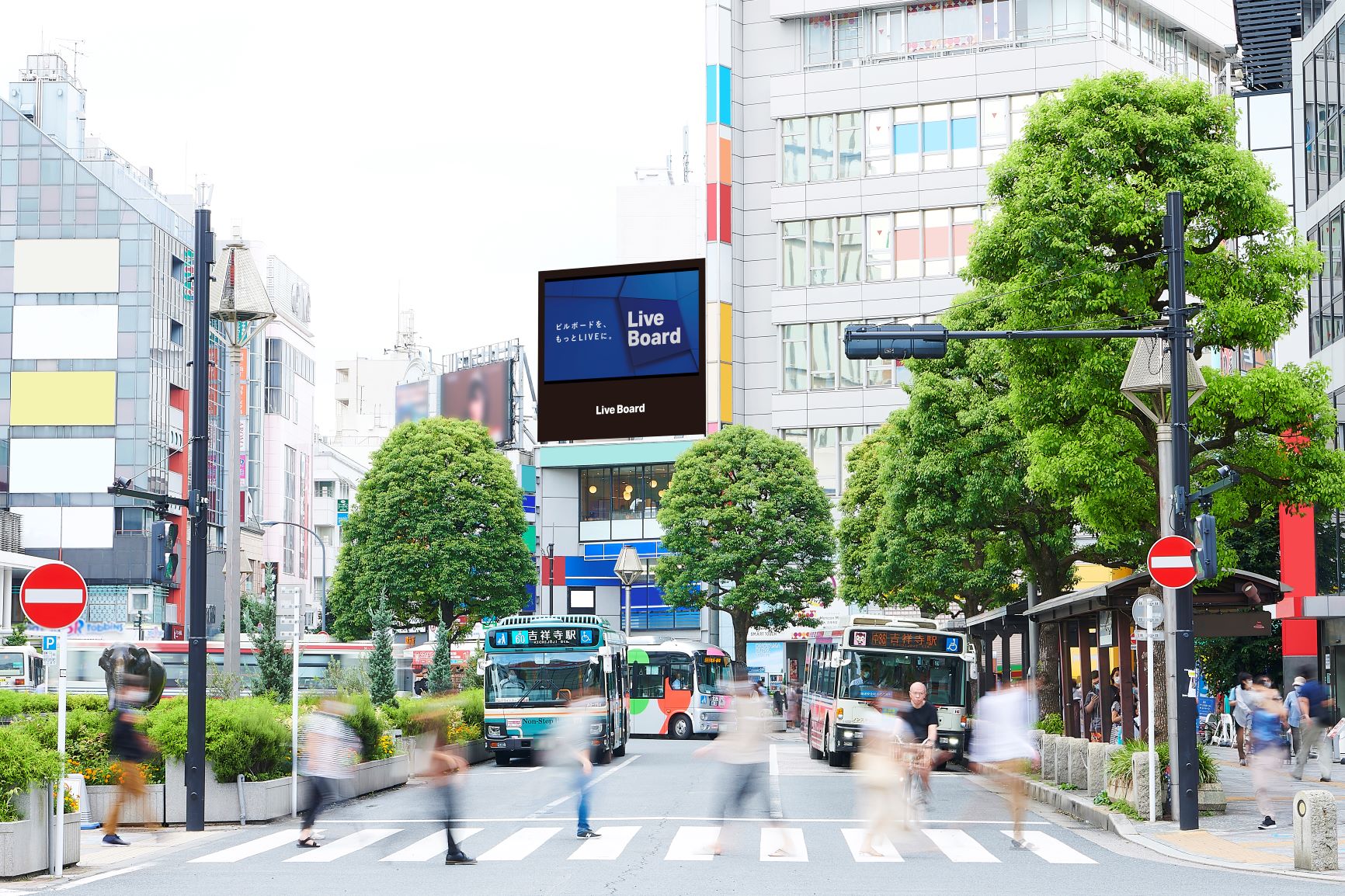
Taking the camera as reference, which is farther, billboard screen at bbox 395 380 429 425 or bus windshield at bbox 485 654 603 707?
billboard screen at bbox 395 380 429 425

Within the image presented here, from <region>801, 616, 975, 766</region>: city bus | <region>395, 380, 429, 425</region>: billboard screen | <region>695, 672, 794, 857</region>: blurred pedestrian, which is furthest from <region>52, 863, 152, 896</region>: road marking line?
<region>395, 380, 429, 425</region>: billboard screen

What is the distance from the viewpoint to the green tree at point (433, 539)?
60.4m

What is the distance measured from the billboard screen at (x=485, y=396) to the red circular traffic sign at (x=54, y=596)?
7452 centimetres

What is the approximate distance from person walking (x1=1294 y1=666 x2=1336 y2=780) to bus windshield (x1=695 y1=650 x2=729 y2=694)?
23866mm

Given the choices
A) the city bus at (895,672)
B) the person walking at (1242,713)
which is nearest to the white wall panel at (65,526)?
the city bus at (895,672)

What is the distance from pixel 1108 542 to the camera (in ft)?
84.1

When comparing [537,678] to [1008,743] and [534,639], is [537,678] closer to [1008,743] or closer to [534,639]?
[534,639]

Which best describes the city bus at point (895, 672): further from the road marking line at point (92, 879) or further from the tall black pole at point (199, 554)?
the road marking line at point (92, 879)

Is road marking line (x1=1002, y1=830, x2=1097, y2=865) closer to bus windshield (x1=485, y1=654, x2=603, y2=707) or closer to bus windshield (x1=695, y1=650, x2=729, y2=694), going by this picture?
bus windshield (x1=485, y1=654, x2=603, y2=707)

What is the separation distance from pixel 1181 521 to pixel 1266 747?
3089mm

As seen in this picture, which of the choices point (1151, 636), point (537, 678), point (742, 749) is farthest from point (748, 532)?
point (742, 749)

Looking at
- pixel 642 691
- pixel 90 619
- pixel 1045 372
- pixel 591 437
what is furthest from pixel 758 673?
pixel 1045 372

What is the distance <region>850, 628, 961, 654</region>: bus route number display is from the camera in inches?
1265

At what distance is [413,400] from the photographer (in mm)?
110625
